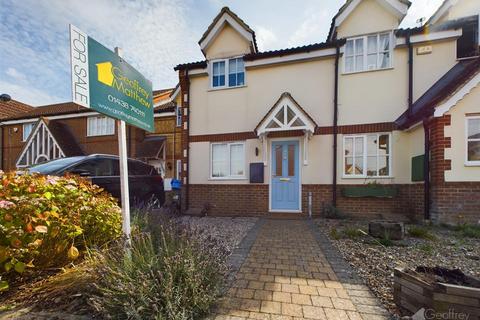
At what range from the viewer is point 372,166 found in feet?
24.7

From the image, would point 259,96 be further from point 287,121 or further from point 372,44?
point 372,44

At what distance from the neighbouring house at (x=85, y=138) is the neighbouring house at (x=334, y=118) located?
20.3ft

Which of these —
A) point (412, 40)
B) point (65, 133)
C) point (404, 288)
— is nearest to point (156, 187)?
point (404, 288)

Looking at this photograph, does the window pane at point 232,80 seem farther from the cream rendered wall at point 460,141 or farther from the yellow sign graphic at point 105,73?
the cream rendered wall at point 460,141

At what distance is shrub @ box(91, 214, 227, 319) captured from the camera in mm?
2068

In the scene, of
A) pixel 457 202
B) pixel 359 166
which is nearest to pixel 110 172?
pixel 359 166

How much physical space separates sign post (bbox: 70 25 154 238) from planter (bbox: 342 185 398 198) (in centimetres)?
656

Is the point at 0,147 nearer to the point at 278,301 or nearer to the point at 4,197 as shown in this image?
the point at 4,197

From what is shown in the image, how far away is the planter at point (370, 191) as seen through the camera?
7.20 m

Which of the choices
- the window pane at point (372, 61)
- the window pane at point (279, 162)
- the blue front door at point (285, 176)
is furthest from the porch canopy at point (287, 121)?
the window pane at point (372, 61)

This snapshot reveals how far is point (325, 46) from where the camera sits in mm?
7832

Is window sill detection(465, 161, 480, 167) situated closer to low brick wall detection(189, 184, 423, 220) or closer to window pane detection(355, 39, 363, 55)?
low brick wall detection(189, 184, 423, 220)

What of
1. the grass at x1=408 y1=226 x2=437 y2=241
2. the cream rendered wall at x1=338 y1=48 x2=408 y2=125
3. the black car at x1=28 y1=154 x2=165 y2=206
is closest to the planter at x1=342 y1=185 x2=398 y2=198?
the cream rendered wall at x1=338 y1=48 x2=408 y2=125

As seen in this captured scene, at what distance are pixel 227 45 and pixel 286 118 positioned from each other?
3.94 m
